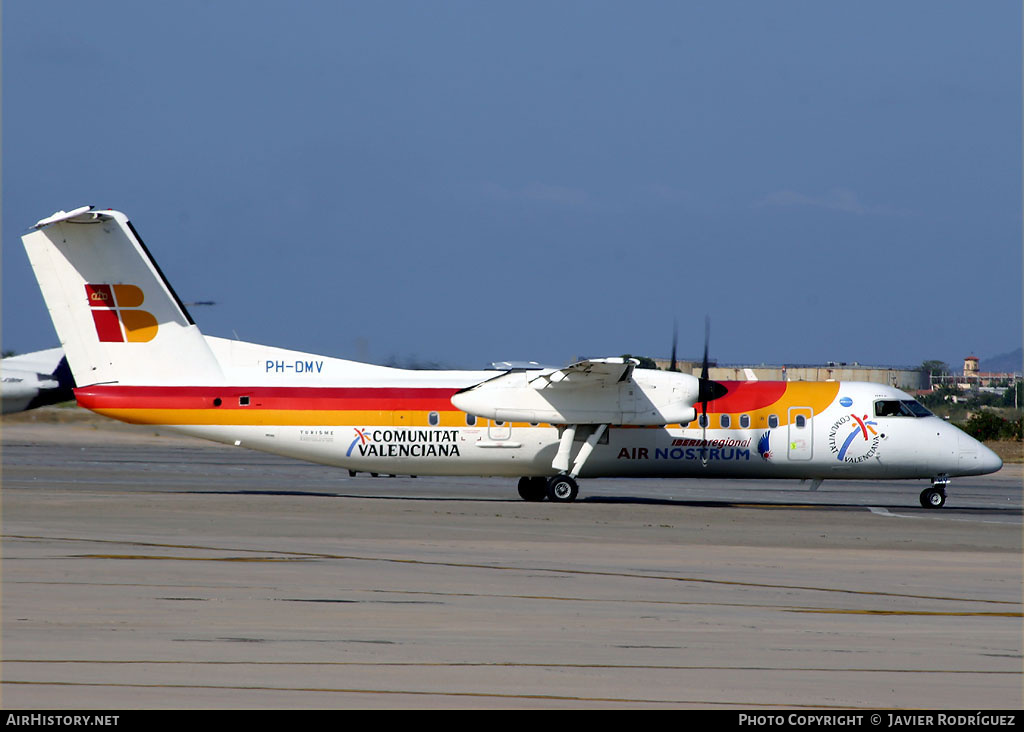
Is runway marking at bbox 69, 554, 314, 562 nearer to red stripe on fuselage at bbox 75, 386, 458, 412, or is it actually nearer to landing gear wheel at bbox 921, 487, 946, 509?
red stripe on fuselage at bbox 75, 386, 458, 412

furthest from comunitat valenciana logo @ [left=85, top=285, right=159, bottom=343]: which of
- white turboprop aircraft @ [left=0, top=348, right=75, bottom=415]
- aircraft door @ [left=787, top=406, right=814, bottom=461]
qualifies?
white turboprop aircraft @ [left=0, top=348, right=75, bottom=415]

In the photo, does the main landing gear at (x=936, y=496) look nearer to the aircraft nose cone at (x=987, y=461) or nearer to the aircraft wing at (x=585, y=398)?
the aircraft nose cone at (x=987, y=461)

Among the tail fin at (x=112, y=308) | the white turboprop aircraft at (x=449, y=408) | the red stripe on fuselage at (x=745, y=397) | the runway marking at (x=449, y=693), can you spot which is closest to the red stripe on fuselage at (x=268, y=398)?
the white turboprop aircraft at (x=449, y=408)

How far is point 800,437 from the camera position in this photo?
1006 inches

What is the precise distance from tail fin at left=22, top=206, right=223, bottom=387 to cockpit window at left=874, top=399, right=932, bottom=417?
1568cm

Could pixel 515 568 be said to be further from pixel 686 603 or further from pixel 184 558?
pixel 184 558

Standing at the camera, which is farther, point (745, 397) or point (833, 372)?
point (833, 372)

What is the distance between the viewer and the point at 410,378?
2542 cm

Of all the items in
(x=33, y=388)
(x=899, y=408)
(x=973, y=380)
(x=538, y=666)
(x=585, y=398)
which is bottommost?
(x=973, y=380)

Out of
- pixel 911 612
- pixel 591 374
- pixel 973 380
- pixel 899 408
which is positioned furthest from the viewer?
pixel 973 380

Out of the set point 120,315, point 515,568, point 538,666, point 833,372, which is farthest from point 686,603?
point 833,372

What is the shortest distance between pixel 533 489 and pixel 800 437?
6.54 meters

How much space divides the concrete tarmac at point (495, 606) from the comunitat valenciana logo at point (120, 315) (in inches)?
143

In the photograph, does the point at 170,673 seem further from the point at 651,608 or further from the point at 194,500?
the point at 194,500
